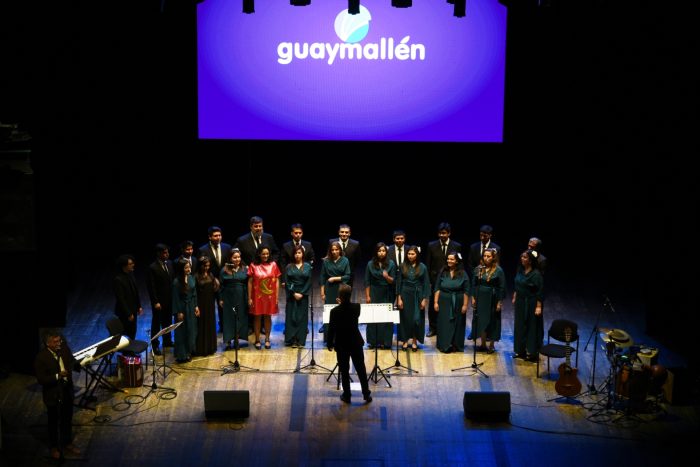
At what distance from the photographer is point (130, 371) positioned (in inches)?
365

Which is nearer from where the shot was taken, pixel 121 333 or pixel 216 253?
pixel 121 333

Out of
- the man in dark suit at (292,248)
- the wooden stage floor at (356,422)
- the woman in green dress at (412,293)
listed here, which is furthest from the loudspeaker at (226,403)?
the woman in green dress at (412,293)

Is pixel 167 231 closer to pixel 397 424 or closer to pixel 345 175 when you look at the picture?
pixel 345 175

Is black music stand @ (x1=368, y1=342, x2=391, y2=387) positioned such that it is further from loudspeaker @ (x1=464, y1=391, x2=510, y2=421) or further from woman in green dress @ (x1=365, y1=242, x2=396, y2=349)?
loudspeaker @ (x1=464, y1=391, x2=510, y2=421)

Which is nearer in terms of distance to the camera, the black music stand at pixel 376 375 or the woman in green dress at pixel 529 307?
the black music stand at pixel 376 375

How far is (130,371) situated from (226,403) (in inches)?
47.5

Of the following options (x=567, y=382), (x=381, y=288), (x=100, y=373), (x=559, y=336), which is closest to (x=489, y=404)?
(x=567, y=382)

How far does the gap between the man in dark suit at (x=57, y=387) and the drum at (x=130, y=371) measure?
3.89 ft

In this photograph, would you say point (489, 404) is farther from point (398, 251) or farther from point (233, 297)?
point (233, 297)

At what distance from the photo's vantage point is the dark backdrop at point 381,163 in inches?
406

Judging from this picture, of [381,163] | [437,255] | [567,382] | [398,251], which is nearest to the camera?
[567,382]

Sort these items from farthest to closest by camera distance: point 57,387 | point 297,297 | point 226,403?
point 297,297 → point 226,403 → point 57,387

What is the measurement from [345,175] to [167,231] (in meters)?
2.73

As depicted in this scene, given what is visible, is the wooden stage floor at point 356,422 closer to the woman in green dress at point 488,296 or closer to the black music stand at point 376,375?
the black music stand at point 376,375
